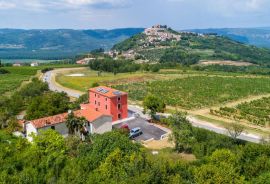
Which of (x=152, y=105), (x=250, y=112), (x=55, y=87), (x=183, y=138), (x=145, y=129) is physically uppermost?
(x=152, y=105)

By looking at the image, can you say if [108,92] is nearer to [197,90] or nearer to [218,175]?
[218,175]

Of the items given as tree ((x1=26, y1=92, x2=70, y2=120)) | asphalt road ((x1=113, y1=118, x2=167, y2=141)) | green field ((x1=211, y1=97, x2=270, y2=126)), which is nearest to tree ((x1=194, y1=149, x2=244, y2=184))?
asphalt road ((x1=113, y1=118, x2=167, y2=141))

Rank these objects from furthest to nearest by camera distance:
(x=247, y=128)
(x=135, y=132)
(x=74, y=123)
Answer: (x=247, y=128), (x=135, y=132), (x=74, y=123)

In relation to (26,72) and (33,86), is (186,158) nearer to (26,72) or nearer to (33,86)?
(33,86)

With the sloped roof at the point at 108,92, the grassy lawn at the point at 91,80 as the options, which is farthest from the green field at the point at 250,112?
the grassy lawn at the point at 91,80

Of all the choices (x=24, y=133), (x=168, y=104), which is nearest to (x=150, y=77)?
(x=168, y=104)

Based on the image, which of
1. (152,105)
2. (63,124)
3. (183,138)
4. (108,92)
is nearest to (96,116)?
(63,124)

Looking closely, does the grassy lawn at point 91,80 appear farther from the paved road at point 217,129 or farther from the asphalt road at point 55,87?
the paved road at point 217,129

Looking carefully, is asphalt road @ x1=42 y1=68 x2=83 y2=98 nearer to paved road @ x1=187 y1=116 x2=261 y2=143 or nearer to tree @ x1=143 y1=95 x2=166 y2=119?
tree @ x1=143 y1=95 x2=166 y2=119
